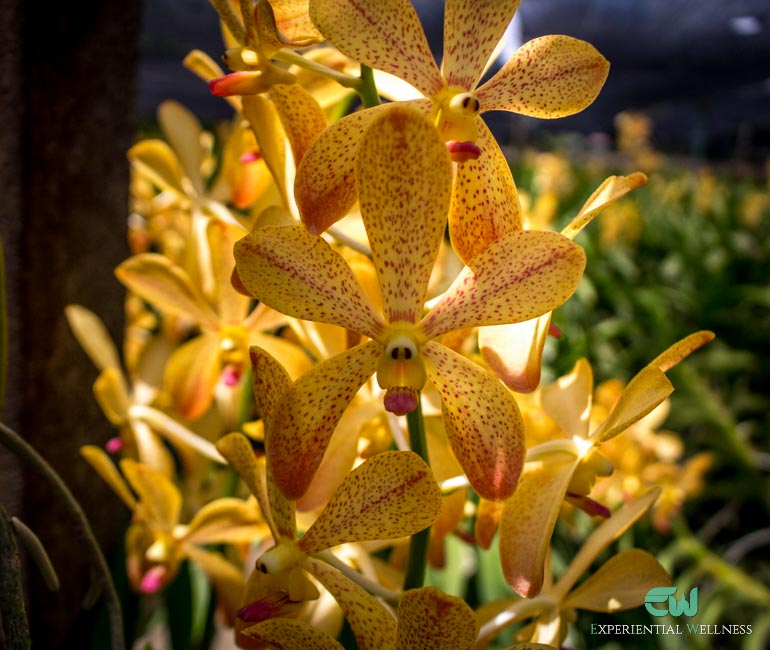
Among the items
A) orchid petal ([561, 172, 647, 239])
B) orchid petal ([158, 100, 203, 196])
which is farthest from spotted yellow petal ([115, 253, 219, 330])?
orchid petal ([561, 172, 647, 239])

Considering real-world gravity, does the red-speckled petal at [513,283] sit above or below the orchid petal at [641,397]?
above

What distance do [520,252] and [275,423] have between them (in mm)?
140

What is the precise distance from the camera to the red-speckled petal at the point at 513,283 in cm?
33

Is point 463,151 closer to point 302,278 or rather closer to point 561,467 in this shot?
point 302,278

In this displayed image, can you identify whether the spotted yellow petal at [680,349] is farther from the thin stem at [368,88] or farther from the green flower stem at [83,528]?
the green flower stem at [83,528]

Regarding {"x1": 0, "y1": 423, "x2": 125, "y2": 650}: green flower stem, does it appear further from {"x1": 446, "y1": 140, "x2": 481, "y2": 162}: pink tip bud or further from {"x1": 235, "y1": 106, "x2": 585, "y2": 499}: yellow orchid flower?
{"x1": 446, "y1": 140, "x2": 481, "y2": 162}: pink tip bud

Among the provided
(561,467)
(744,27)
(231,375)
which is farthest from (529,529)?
(744,27)

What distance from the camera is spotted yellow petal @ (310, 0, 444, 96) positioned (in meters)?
0.34

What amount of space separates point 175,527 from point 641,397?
0.38 meters

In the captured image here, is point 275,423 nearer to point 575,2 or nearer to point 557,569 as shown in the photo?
point 557,569

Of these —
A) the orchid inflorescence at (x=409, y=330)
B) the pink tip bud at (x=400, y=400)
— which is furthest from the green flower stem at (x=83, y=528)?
the pink tip bud at (x=400, y=400)

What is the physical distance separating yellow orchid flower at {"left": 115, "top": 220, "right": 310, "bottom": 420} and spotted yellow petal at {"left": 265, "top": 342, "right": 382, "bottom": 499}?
0.70 ft

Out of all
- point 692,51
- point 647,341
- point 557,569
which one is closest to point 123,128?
point 557,569

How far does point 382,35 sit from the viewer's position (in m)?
0.35
